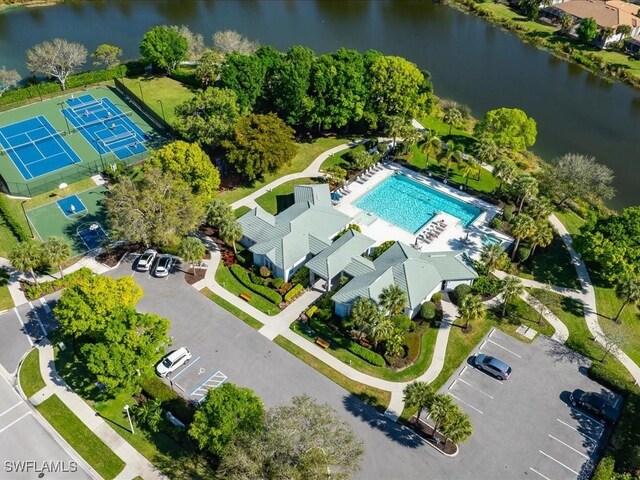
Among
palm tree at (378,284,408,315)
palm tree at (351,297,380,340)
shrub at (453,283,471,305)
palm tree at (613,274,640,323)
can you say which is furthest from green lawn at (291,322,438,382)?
palm tree at (613,274,640,323)

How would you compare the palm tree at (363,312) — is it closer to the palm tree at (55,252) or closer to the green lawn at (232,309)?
the green lawn at (232,309)

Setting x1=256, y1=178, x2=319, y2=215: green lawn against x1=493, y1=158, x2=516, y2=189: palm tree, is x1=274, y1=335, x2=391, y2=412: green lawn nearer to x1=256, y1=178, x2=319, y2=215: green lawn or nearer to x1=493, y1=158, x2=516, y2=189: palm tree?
x1=256, y1=178, x2=319, y2=215: green lawn

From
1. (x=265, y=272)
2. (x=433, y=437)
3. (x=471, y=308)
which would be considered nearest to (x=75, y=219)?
(x=265, y=272)

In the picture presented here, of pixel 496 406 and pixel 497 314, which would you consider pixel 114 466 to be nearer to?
pixel 496 406

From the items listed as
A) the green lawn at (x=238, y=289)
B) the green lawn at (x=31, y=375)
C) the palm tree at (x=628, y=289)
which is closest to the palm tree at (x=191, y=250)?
the green lawn at (x=238, y=289)

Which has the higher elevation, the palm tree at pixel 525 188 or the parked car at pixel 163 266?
the palm tree at pixel 525 188

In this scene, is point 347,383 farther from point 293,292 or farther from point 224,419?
point 224,419
